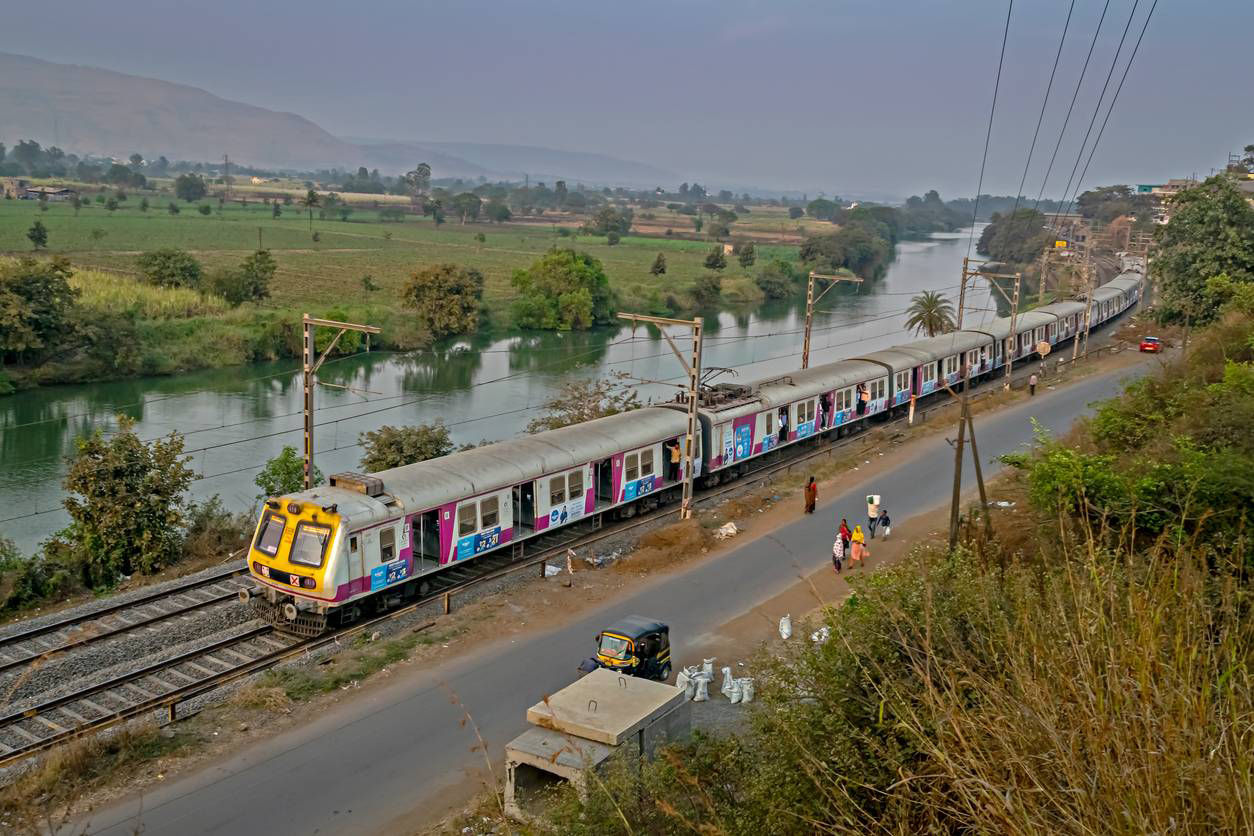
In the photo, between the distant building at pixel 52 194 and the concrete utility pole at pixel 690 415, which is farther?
the distant building at pixel 52 194

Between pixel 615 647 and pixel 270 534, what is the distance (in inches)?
261

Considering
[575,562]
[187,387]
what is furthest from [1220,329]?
[187,387]

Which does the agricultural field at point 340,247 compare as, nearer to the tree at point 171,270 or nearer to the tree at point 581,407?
the tree at point 171,270

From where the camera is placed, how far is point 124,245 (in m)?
90.6

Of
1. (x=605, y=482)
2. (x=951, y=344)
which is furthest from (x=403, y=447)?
(x=951, y=344)

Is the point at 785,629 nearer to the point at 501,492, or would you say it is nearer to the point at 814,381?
the point at 501,492

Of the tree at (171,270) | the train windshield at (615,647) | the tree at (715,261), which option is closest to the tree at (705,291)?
the tree at (715,261)

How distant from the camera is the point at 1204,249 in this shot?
4284cm

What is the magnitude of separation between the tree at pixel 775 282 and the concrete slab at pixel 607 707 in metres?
83.8

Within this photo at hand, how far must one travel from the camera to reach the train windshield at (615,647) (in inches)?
611

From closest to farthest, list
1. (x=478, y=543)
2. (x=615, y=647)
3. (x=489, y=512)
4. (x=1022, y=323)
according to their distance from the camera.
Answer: (x=615, y=647), (x=478, y=543), (x=489, y=512), (x=1022, y=323)

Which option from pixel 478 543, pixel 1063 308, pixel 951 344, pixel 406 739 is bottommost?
pixel 406 739

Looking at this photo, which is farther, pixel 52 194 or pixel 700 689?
pixel 52 194

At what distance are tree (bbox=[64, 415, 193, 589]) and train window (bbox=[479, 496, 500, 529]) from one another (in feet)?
26.0
